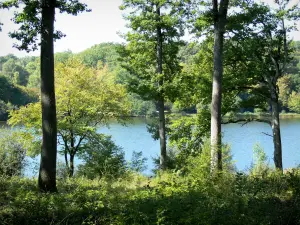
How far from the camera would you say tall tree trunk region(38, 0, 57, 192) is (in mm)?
7715

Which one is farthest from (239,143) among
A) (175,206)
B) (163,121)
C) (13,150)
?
(175,206)

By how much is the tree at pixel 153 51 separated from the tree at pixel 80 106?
204cm

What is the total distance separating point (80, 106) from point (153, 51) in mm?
4900

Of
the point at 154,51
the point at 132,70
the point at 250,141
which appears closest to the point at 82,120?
the point at 132,70

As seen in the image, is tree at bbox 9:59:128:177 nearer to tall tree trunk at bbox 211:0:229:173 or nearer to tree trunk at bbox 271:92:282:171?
tree trunk at bbox 271:92:282:171

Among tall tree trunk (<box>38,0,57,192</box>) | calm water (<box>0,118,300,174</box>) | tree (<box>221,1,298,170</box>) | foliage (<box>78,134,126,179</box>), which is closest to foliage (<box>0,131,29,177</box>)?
foliage (<box>78,134,126,179</box>)

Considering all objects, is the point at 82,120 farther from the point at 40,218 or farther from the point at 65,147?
the point at 40,218

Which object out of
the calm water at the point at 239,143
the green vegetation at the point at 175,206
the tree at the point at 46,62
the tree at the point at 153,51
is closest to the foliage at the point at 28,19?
the tree at the point at 46,62

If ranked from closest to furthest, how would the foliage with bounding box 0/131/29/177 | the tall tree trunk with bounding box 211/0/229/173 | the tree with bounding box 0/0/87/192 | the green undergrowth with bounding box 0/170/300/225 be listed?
the green undergrowth with bounding box 0/170/300/225 → the tree with bounding box 0/0/87/192 → the tall tree trunk with bounding box 211/0/229/173 → the foliage with bounding box 0/131/29/177

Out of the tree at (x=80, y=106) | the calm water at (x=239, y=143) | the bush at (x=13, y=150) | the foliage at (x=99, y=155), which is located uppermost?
the tree at (x=80, y=106)

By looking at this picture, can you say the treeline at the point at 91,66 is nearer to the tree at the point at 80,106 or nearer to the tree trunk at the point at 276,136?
the tree at the point at 80,106

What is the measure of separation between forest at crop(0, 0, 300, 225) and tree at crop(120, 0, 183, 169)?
5 centimetres

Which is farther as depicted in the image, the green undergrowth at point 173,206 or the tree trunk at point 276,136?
the tree trunk at point 276,136

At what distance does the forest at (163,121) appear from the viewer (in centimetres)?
538
